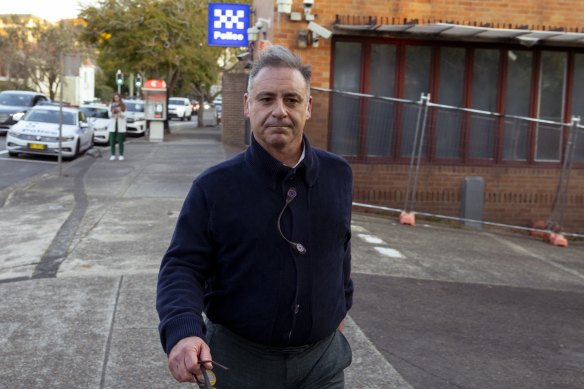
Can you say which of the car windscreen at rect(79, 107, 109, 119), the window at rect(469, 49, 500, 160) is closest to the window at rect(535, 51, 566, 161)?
the window at rect(469, 49, 500, 160)

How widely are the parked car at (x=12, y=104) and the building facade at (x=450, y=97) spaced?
17783 mm

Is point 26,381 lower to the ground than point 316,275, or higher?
lower

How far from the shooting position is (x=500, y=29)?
12.8 m

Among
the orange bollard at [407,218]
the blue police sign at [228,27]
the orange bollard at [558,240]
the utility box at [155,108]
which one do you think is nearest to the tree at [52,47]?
the utility box at [155,108]

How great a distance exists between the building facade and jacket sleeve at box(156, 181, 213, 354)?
32.1 ft

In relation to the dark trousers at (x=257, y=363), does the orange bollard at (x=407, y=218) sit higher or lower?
lower

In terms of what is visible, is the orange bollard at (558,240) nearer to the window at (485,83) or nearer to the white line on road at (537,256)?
the white line on road at (537,256)

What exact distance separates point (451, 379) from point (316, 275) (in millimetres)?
2718

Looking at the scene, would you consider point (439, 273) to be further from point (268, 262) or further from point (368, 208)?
point (268, 262)

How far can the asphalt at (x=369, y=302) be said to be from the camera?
5.24 meters

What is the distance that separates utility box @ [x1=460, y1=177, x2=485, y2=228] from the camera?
43.9 feet

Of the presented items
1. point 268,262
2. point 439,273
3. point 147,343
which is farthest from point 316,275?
point 439,273

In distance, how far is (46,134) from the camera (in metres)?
21.1

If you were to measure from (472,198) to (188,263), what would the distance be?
11.2 m
